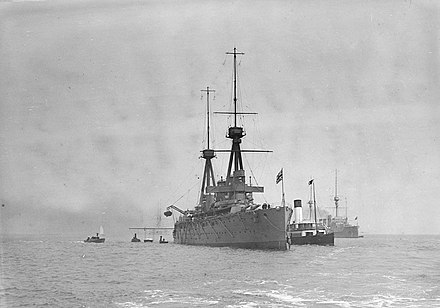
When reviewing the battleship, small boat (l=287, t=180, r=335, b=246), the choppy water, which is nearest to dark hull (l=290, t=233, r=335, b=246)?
small boat (l=287, t=180, r=335, b=246)

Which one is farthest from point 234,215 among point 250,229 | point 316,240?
point 316,240

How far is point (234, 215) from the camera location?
99.9 ft

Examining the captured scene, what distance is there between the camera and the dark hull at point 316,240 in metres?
41.2

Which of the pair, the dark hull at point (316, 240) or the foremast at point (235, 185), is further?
the dark hull at point (316, 240)

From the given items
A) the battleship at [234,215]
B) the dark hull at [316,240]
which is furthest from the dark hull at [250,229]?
the dark hull at [316,240]

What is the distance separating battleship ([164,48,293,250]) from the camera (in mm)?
27906

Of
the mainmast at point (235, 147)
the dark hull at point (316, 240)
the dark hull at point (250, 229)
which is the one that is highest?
the mainmast at point (235, 147)

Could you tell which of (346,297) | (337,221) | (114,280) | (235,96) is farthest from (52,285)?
(337,221)

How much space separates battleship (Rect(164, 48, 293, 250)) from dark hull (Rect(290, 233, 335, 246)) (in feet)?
24.3

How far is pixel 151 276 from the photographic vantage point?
16.1 meters

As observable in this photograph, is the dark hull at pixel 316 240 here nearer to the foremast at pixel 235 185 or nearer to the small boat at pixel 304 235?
the small boat at pixel 304 235

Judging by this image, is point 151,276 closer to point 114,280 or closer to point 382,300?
point 114,280

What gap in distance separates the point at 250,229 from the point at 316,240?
13765 mm

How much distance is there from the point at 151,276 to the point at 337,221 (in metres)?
67.5
